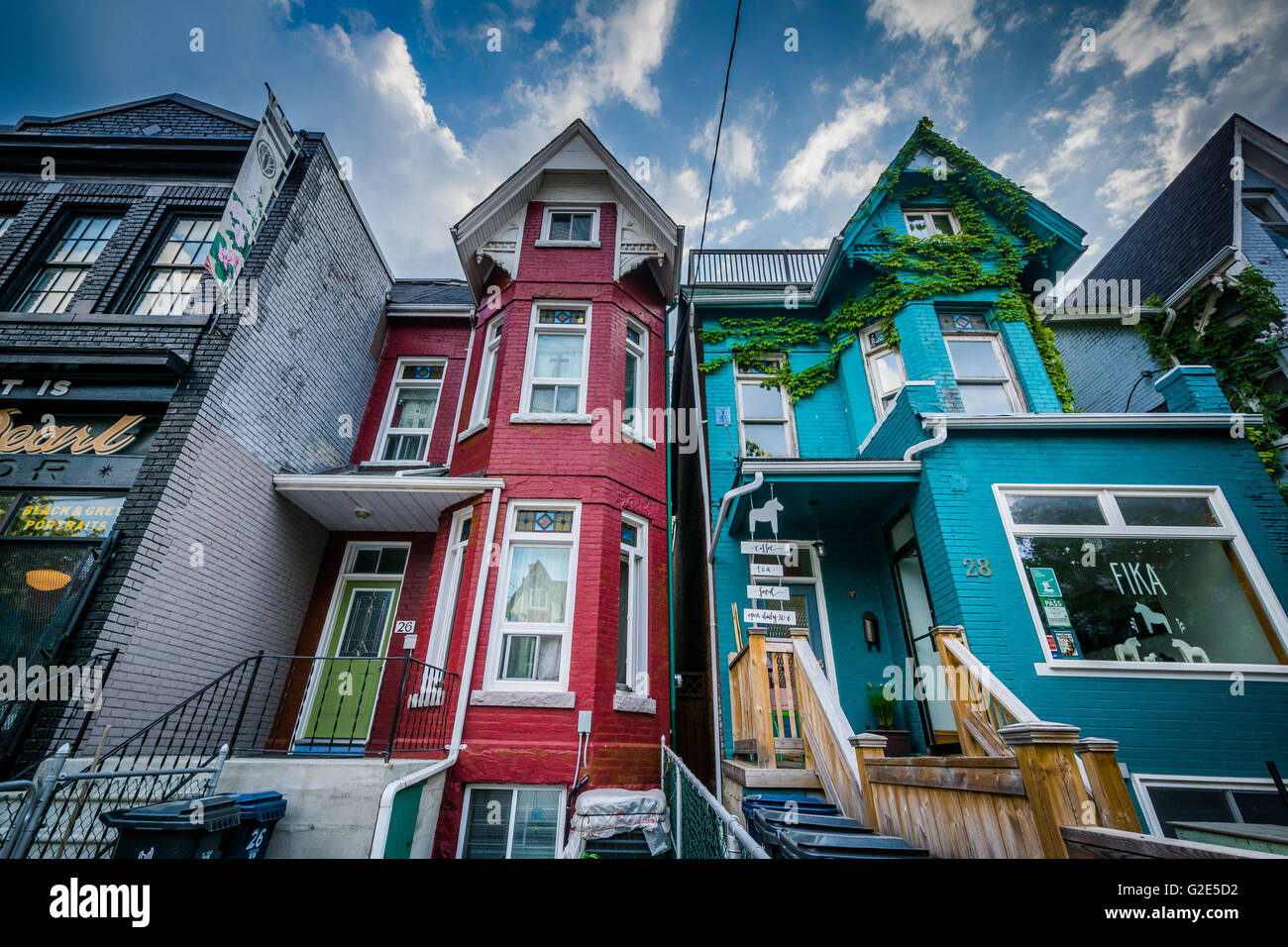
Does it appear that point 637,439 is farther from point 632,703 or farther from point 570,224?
point 570,224

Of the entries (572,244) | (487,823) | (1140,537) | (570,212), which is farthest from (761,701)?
(570,212)

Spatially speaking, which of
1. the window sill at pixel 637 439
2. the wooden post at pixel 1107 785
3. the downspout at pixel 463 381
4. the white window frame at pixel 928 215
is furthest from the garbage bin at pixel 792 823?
the white window frame at pixel 928 215

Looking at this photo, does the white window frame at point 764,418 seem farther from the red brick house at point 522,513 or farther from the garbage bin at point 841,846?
the garbage bin at point 841,846

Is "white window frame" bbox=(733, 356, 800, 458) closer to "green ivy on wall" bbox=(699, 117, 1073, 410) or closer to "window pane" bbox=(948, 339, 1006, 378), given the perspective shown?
"green ivy on wall" bbox=(699, 117, 1073, 410)

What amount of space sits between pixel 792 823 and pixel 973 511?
13.7 ft

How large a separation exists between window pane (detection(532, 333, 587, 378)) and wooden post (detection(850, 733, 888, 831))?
5.90 metres

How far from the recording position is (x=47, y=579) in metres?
5.38

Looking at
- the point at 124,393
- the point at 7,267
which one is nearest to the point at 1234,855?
the point at 124,393

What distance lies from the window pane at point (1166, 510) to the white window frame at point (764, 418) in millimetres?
4048

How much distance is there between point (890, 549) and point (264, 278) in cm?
927

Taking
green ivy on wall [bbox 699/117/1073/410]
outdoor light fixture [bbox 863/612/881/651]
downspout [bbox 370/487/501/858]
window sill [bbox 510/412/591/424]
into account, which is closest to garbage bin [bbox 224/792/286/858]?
downspout [bbox 370/487/501/858]

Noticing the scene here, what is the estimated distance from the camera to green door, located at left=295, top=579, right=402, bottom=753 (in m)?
6.97

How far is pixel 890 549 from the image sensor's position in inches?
286
